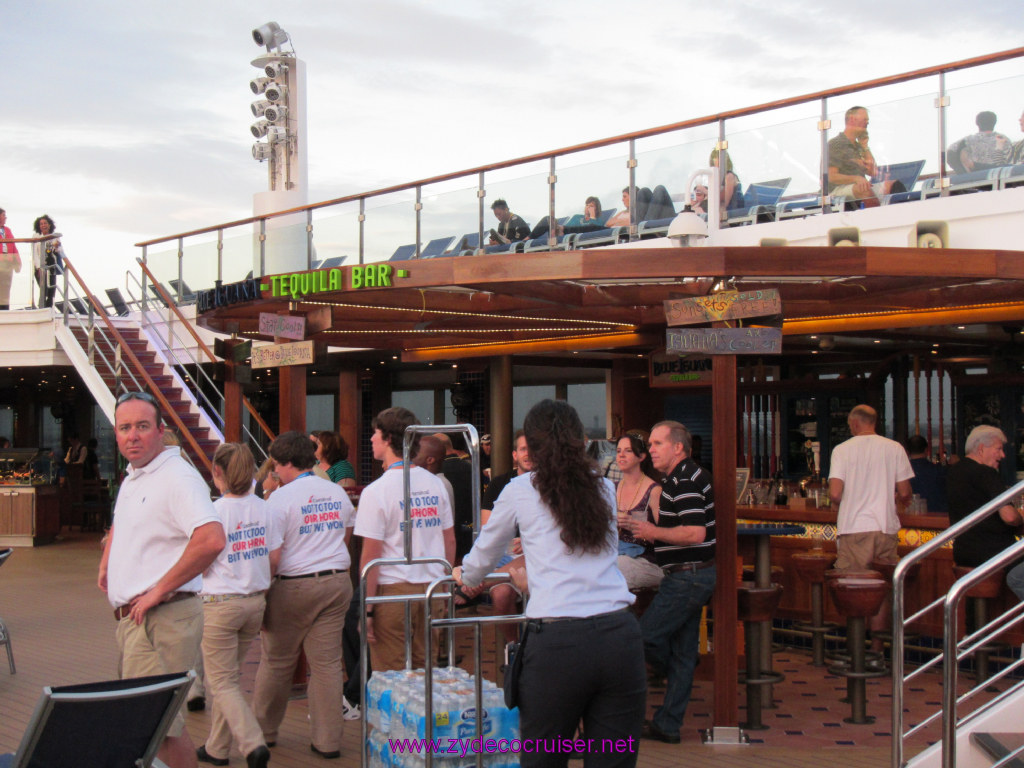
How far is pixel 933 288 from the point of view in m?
7.15

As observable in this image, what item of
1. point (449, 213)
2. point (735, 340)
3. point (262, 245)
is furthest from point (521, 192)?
point (735, 340)

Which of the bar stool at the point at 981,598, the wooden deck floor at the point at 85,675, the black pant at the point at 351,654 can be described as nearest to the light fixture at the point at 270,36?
the wooden deck floor at the point at 85,675

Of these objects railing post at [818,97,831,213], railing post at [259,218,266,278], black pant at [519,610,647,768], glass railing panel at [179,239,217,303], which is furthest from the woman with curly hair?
glass railing panel at [179,239,217,303]

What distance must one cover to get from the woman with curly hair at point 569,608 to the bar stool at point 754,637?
118 inches

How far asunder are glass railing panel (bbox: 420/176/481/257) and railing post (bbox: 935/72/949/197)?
523 cm

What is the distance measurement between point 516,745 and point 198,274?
45.7ft

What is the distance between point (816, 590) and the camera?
26.3ft

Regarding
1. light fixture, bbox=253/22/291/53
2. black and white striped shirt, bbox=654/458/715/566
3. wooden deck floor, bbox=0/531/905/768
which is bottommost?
wooden deck floor, bbox=0/531/905/768

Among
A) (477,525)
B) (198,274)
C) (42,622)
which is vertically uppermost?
(198,274)

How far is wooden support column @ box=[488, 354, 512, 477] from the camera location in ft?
45.6

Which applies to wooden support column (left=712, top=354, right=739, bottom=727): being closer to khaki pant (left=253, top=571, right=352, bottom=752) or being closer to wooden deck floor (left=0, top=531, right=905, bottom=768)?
wooden deck floor (left=0, top=531, right=905, bottom=768)

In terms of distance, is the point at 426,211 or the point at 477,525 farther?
the point at 426,211

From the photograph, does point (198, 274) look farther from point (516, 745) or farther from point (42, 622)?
point (516, 745)

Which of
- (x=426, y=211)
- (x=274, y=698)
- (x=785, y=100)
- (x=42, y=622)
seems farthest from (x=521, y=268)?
(x=426, y=211)
